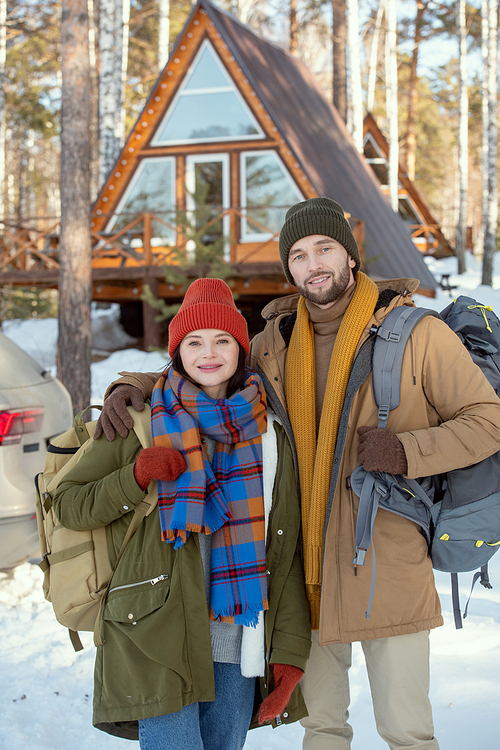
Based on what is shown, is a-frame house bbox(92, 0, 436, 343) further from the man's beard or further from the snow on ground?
the man's beard

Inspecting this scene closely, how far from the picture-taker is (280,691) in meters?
2.06

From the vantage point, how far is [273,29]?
1250 inches

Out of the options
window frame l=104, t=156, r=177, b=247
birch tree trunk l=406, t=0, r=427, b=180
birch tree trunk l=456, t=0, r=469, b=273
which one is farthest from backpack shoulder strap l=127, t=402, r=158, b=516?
birch tree trunk l=406, t=0, r=427, b=180

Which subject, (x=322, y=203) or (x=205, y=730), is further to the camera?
(x=322, y=203)

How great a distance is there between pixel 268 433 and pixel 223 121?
1189 cm

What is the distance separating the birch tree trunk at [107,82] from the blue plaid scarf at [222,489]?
43.5 ft

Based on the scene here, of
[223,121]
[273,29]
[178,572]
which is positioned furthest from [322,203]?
[273,29]

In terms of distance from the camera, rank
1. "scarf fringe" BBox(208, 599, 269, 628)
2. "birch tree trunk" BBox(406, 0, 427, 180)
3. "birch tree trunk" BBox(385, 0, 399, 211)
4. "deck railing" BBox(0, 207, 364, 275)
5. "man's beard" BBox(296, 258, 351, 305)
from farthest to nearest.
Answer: "birch tree trunk" BBox(406, 0, 427, 180)
"birch tree trunk" BBox(385, 0, 399, 211)
"deck railing" BBox(0, 207, 364, 275)
"man's beard" BBox(296, 258, 351, 305)
"scarf fringe" BBox(208, 599, 269, 628)

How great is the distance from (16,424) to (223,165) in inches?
415

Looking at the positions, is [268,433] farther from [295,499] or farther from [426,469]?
[426,469]

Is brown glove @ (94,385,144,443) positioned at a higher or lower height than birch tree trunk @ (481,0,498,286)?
lower

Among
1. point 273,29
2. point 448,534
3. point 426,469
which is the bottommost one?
point 448,534

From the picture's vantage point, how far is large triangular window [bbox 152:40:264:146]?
12.6 meters

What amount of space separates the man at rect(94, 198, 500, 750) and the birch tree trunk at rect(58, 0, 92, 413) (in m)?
4.81
